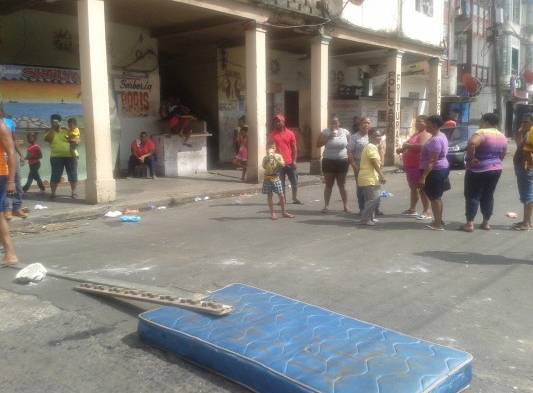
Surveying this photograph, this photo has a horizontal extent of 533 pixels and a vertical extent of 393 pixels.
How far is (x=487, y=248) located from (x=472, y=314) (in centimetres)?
253

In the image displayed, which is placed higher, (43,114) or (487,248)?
(43,114)

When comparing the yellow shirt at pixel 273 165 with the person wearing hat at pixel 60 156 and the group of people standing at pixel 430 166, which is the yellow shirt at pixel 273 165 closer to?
the group of people standing at pixel 430 166

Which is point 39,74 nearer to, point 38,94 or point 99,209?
point 38,94

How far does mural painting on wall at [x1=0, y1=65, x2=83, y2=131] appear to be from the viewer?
11664mm

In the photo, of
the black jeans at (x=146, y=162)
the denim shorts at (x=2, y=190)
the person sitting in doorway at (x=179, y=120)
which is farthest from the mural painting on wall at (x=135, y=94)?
the denim shorts at (x=2, y=190)

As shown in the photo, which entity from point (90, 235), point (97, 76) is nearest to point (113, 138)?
point (97, 76)

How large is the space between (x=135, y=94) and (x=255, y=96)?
358 centimetres

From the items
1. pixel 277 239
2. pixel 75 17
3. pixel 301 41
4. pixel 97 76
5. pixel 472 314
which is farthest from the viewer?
pixel 301 41

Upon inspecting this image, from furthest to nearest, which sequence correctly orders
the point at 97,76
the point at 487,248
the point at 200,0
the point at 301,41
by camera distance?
1. the point at 301,41
2. the point at 200,0
3. the point at 97,76
4. the point at 487,248

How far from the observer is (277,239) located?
747cm

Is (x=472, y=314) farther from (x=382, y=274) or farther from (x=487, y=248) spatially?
(x=487, y=248)

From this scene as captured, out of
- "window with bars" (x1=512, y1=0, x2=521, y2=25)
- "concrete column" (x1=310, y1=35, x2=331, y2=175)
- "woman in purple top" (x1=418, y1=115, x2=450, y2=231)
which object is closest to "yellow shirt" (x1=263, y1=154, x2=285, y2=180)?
"woman in purple top" (x1=418, y1=115, x2=450, y2=231)

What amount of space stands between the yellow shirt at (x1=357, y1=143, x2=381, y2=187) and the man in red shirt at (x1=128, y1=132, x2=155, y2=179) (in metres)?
7.06

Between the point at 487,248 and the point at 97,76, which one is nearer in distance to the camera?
the point at 487,248
